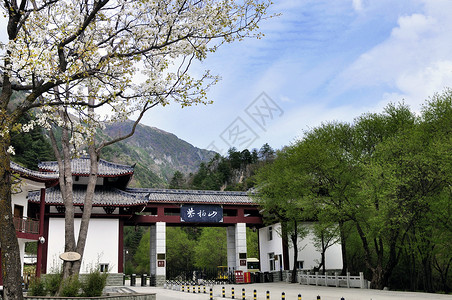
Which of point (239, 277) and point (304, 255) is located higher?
point (304, 255)

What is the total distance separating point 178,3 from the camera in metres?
9.17

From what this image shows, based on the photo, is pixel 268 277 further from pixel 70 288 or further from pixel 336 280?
pixel 70 288

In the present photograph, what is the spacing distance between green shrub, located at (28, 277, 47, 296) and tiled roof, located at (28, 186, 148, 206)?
1311cm

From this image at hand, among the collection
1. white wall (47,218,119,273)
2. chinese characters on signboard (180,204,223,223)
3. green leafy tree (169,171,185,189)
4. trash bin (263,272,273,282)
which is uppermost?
green leafy tree (169,171,185,189)

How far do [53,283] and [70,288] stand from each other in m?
1.49

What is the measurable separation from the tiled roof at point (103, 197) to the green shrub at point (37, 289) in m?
13.1

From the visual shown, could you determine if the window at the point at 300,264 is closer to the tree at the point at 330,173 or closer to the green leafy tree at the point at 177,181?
the tree at the point at 330,173

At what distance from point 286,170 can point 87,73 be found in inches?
715

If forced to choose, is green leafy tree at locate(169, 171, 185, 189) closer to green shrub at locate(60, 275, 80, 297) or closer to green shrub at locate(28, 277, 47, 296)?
green shrub at locate(28, 277, 47, 296)

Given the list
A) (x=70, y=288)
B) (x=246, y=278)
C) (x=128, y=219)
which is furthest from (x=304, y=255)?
(x=70, y=288)

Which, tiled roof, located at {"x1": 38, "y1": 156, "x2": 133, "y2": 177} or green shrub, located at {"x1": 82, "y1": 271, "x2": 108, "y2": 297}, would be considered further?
tiled roof, located at {"x1": 38, "y1": 156, "x2": 133, "y2": 177}

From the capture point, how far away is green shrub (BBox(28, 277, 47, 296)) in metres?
13.0

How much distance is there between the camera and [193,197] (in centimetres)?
3216

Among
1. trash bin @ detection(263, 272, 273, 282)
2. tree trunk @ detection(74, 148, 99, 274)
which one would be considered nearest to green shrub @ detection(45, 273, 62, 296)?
tree trunk @ detection(74, 148, 99, 274)
